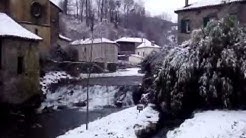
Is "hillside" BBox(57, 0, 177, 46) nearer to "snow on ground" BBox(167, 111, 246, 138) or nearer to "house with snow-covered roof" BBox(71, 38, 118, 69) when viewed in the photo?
"house with snow-covered roof" BBox(71, 38, 118, 69)

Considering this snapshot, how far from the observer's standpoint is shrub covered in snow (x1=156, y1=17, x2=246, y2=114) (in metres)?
19.3

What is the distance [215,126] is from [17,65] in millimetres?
22620

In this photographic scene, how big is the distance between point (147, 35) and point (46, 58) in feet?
238

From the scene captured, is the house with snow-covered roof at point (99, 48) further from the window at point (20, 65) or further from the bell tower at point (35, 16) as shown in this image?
the window at point (20, 65)

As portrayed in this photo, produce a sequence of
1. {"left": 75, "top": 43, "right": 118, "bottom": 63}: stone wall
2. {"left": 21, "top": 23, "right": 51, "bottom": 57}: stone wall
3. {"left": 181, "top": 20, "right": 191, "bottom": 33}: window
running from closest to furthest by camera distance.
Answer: {"left": 181, "top": 20, "right": 191, "bottom": 33}: window
{"left": 21, "top": 23, "right": 51, "bottom": 57}: stone wall
{"left": 75, "top": 43, "right": 118, "bottom": 63}: stone wall

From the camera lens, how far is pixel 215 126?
16.6 m

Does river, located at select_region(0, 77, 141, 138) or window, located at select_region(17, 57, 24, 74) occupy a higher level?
window, located at select_region(17, 57, 24, 74)

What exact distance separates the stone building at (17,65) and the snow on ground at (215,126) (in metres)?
19.6

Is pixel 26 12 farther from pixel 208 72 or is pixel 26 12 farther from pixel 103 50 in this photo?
pixel 208 72

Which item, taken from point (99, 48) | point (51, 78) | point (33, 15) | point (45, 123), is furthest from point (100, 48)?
point (45, 123)

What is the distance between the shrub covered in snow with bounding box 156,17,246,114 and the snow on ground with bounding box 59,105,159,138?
4.05ft

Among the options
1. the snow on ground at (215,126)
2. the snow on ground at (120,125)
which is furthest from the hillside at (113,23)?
the snow on ground at (215,126)

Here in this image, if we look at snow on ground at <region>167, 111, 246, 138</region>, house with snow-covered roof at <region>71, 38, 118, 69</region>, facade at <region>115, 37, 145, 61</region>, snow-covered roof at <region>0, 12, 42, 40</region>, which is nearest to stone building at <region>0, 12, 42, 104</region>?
snow-covered roof at <region>0, 12, 42, 40</region>

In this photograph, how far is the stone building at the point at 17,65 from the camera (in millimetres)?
34500
